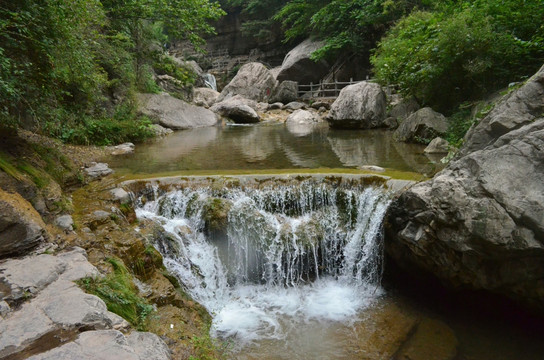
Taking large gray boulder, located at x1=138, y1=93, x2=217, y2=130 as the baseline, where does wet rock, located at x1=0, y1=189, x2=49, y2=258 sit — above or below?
below

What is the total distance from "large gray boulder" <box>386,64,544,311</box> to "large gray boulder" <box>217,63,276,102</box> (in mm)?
21273

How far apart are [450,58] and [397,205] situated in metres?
6.19

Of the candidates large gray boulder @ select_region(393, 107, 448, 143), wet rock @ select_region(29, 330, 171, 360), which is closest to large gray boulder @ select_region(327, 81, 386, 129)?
large gray boulder @ select_region(393, 107, 448, 143)

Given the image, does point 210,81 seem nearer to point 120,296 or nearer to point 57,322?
point 120,296

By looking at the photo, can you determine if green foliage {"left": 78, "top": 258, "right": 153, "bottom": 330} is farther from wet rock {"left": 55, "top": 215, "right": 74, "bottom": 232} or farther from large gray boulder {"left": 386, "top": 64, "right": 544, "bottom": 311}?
large gray boulder {"left": 386, "top": 64, "right": 544, "bottom": 311}

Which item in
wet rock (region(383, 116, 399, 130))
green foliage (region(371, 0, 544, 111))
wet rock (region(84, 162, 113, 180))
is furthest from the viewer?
wet rock (region(383, 116, 399, 130))

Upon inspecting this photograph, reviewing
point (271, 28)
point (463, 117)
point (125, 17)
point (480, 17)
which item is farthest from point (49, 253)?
point (271, 28)

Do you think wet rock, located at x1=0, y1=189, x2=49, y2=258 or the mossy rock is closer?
wet rock, located at x1=0, y1=189, x2=49, y2=258

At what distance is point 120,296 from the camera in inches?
135

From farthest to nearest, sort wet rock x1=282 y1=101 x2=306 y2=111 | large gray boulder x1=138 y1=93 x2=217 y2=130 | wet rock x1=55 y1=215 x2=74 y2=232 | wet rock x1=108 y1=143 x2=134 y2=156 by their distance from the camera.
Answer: wet rock x1=282 y1=101 x2=306 y2=111
large gray boulder x1=138 y1=93 x2=217 y2=130
wet rock x1=108 y1=143 x2=134 y2=156
wet rock x1=55 y1=215 x2=74 y2=232

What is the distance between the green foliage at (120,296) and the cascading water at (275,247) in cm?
153

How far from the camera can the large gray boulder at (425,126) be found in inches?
397

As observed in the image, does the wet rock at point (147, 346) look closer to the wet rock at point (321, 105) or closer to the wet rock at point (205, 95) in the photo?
the wet rock at point (321, 105)

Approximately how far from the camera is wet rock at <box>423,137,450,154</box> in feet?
29.7
